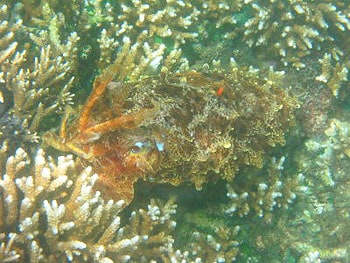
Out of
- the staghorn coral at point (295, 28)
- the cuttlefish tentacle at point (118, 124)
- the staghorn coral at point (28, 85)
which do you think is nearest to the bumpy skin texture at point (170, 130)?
the cuttlefish tentacle at point (118, 124)

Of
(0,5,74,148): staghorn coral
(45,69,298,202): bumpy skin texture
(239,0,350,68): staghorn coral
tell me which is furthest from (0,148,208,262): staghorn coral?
(239,0,350,68): staghorn coral

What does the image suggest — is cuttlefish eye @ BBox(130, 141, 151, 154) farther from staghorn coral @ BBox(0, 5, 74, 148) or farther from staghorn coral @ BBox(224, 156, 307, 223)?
staghorn coral @ BBox(224, 156, 307, 223)

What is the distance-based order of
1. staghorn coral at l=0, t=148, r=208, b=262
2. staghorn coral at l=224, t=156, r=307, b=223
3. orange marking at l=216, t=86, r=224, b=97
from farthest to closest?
staghorn coral at l=224, t=156, r=307, b=223
orange marking at l=216, t=86, r=224, b=97
staghorn coral at l=0, t=148, r=208, b=262

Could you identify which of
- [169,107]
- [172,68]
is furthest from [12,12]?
[169,107]

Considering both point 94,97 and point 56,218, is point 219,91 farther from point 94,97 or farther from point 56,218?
point 56,218

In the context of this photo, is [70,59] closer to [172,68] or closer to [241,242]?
[172,68]

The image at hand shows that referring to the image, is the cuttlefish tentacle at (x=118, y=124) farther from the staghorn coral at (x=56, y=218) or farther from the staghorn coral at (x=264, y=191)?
the staghorn coral at (x=264, y=191)
